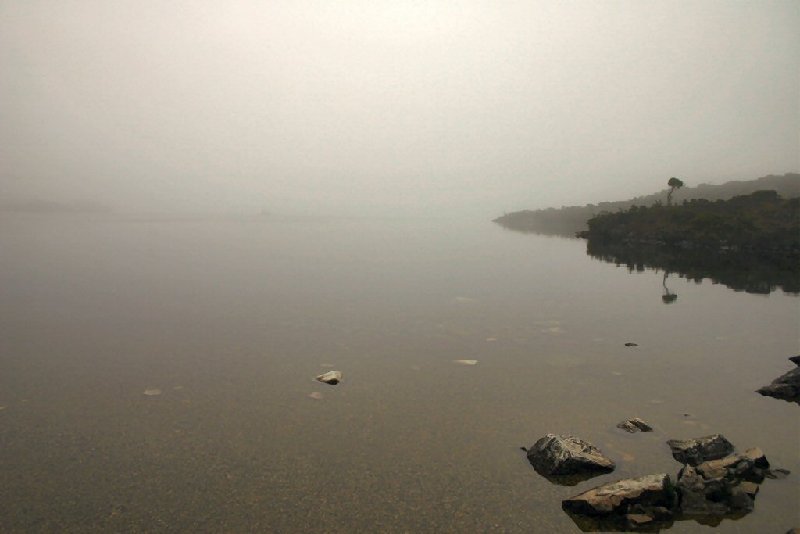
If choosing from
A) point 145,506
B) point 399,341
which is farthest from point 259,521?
point 399,341

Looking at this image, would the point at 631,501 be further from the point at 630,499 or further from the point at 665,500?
the point at 665,500

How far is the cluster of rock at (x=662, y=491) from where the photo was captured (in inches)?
289

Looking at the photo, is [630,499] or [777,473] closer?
[630,499]

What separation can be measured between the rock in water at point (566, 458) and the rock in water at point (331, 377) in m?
6.31

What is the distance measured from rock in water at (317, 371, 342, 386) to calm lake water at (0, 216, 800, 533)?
1.04 ft

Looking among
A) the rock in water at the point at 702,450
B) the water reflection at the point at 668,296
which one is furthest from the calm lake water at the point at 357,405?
the water reflection at the point at 668,296

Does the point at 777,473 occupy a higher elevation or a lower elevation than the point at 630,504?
lower

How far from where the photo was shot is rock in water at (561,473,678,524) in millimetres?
7340

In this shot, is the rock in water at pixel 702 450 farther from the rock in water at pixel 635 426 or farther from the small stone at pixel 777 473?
the rock in water at pixel 635 426

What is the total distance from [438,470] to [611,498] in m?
3.13

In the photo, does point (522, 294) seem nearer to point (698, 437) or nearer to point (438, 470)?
point (698, 437)

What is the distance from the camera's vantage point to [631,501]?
24.4 ft

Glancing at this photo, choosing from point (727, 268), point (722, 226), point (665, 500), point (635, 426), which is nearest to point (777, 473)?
point (635, 426)

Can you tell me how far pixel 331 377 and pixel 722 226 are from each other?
73.0 metres
